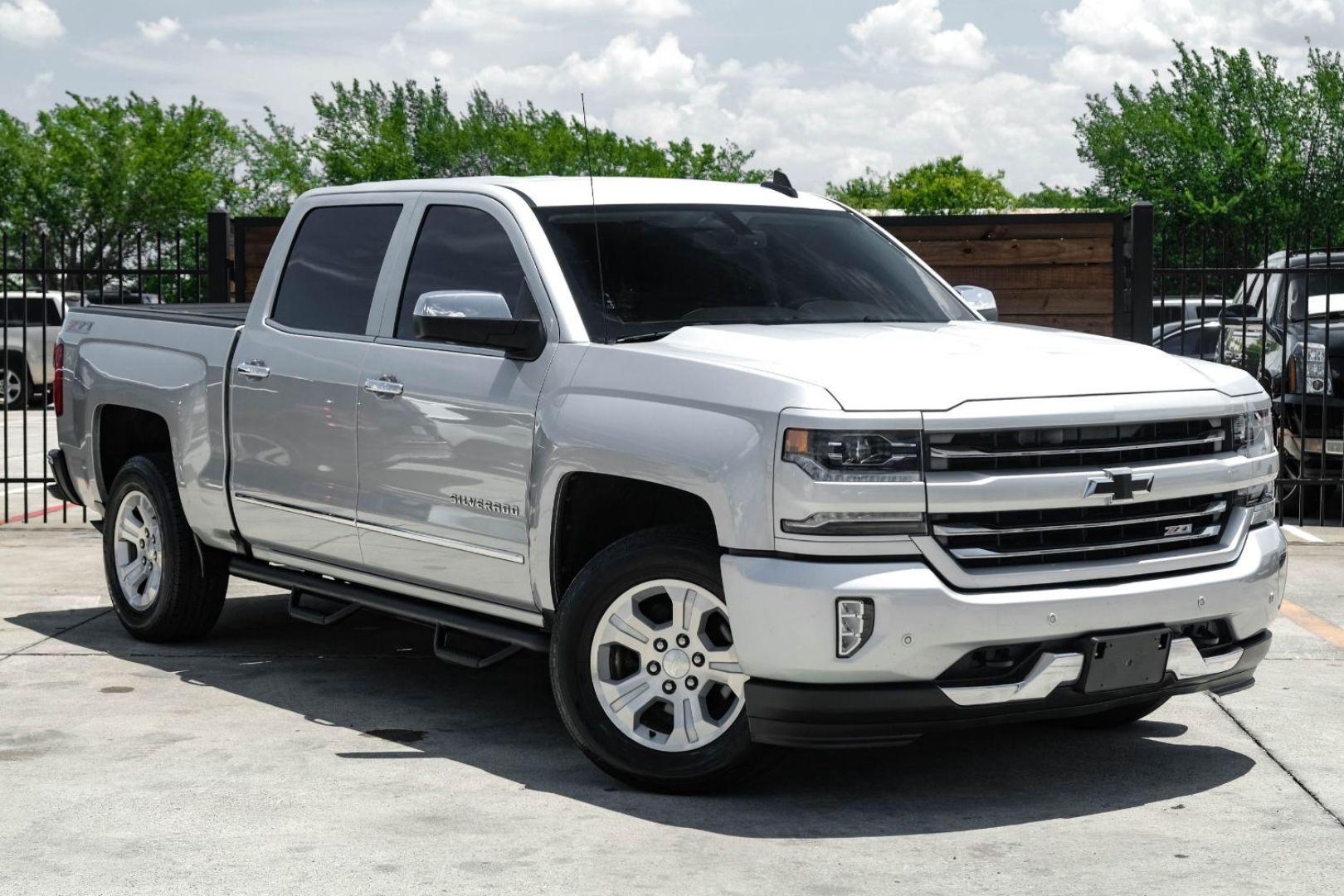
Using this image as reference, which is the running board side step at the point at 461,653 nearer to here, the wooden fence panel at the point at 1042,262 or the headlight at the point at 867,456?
the headlight at the point at 867,456

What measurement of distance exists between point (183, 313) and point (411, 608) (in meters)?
2.42

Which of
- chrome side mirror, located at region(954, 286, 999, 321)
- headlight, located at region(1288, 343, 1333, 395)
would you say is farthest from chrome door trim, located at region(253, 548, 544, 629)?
headlight, located at region(1288, 343, 1333, 395)

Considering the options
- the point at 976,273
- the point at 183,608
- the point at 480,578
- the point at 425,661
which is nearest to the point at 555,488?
the point at 480,578

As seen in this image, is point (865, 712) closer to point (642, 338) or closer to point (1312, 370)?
point (642, 338)

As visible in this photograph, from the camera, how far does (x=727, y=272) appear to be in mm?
6379

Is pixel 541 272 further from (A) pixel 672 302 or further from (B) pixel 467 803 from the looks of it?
(B) pixel 467 803

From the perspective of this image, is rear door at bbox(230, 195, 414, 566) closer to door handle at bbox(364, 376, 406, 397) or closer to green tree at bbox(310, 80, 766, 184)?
door handle at bbox(364, 376, 406, 397)

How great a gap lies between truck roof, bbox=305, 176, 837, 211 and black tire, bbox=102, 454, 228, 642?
1809 millimetres

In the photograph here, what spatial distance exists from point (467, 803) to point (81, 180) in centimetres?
5780

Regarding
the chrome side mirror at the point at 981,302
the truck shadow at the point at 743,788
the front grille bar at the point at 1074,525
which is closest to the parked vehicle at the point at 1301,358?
the chrome side mirror at the point at 981,302

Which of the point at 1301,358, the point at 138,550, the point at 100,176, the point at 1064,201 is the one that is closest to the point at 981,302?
the point at 138,550

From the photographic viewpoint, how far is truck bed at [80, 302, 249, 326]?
25.7 feet

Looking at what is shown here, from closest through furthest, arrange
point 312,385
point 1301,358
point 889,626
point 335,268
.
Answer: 1. point 889,626
2. point 312,385
3. point 335,268
4. point 1301,358

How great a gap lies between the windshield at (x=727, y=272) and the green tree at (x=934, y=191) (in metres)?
112
